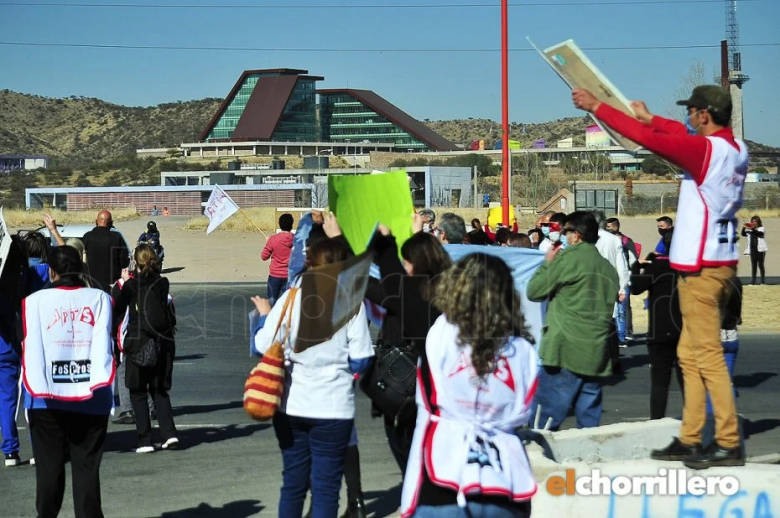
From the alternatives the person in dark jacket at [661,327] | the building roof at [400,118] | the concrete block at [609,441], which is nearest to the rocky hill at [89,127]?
the building roof at [400,118]

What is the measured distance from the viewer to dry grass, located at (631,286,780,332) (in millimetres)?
18453

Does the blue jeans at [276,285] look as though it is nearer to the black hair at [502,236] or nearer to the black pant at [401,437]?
the black hair at [502,236]

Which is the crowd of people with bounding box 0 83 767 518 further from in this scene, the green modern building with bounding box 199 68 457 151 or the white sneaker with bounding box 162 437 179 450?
the green modern building with bounding box 199 68 457 151

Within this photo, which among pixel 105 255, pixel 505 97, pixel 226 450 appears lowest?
pixel 226 450

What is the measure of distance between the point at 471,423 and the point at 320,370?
162 centimetres

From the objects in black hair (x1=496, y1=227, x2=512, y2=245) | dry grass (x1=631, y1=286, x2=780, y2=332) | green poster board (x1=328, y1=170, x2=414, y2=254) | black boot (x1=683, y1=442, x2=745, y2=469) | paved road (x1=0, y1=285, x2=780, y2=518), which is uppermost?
green poster board (x1=328, y1=170, x2=414, y2=254)

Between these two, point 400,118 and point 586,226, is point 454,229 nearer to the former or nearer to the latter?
point 586,226

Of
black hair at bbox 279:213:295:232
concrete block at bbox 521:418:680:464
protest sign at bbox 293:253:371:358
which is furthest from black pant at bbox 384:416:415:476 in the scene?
black hair at bbox 279:213:295:232

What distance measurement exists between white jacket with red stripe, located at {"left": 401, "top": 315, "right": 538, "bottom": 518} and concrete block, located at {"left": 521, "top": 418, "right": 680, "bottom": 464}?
2.47 m

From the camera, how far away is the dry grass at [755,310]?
18.5 metres

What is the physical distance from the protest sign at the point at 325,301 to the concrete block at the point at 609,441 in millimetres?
1658

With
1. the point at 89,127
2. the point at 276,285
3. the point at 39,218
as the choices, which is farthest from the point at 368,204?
the point at 89,127

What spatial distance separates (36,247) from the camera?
29.9 feet

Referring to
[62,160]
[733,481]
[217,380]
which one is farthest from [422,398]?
[62,160]
